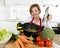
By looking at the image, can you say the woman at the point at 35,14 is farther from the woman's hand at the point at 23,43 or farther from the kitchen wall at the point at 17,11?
the woman's hand at the point at 23,43

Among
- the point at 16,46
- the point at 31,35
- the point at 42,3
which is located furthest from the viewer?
the point at 42,3

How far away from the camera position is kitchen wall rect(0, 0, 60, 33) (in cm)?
166

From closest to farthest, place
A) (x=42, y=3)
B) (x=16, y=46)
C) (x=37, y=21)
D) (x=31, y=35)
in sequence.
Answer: (x=16, y=46), (x=31, y=35), (x=37, y=21), (x=42, y=3)

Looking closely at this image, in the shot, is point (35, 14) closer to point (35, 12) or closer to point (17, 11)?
point (35, 12)

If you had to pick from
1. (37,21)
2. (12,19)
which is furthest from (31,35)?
(12,19)

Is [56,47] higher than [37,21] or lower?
lower

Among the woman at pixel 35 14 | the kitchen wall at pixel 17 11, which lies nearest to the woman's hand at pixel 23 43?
the woman at pixel 35 14

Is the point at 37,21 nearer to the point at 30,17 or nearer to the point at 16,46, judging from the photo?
the point at 30,17

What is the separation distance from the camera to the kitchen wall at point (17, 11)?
1.66 m

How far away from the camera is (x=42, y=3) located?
1653 millimetres

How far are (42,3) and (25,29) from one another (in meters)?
A: 0.51

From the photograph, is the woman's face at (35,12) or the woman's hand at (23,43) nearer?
the woman's hand at (23,43)

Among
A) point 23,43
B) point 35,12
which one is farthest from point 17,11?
point 23,43

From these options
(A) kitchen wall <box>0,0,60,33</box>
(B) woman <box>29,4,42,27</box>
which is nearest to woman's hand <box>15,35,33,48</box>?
(B) woman <box>29,4,42,27</box>
